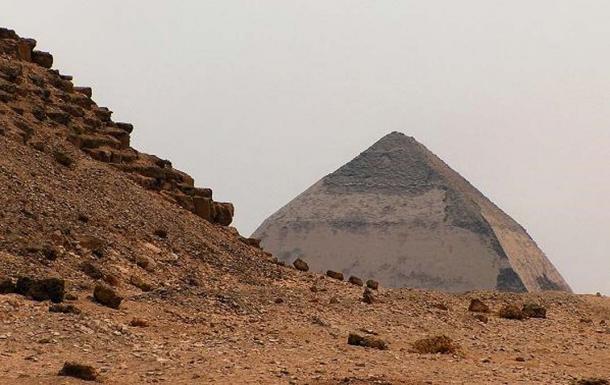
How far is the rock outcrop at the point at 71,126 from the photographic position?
1062 inches

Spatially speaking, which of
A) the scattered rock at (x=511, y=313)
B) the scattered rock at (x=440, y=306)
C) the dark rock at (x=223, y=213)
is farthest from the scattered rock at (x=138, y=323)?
the dark rock at (x=223, y=213)

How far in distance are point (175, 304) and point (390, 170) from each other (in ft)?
308

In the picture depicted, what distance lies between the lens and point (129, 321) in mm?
14188

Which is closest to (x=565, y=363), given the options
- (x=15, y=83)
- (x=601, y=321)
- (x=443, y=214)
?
(x=601, y=321)

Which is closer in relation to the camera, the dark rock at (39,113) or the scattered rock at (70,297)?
the scattered rock at (70,297)

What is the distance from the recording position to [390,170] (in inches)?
4289

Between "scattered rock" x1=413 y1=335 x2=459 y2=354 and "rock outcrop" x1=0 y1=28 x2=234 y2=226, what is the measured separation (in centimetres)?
1341

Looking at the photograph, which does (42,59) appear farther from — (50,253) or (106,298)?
(106,298)

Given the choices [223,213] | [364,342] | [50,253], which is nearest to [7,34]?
[223,213]

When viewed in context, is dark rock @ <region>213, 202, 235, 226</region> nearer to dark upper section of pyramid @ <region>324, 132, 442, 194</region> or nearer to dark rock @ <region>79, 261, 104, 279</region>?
dark rock @ <region>79, 261, 104, 279</region>

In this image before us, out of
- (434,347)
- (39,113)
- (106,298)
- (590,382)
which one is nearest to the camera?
(590,382)

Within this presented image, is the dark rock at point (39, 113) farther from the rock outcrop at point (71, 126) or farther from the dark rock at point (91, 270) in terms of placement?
the dark rock at point (91, 270)

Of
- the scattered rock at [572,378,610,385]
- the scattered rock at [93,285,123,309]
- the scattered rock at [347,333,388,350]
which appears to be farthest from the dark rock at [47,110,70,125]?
the scattered rock at [572,378,610,385]

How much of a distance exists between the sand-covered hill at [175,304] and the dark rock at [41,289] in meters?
0.02
